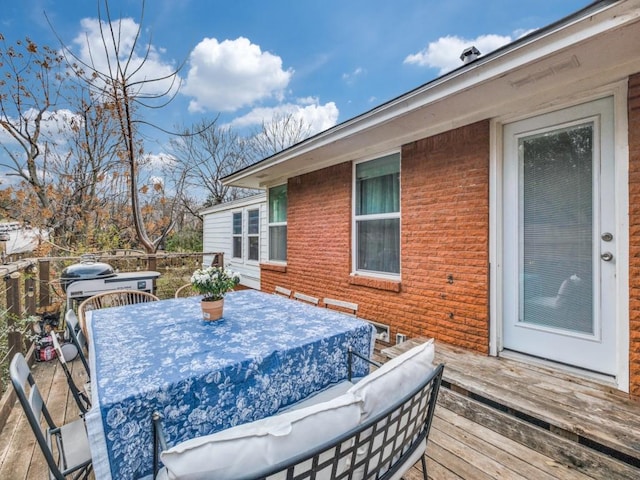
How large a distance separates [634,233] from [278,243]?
4.95 m

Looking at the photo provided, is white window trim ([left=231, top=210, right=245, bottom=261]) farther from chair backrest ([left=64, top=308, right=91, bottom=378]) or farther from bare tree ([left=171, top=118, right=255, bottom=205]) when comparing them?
bare tree ([left=171, top=118, right=255, bottom=205])

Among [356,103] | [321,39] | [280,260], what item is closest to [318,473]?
[280,260]

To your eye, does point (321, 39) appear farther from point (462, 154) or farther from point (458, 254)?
point (458, 254)

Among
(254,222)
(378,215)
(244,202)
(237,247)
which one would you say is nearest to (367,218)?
(378,215)

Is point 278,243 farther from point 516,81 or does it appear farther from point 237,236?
point 516,81

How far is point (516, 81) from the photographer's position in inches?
93.3

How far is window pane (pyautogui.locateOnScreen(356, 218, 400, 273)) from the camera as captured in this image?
153 inches

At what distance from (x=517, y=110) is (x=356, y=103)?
10718mm

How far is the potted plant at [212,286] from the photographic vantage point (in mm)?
2279

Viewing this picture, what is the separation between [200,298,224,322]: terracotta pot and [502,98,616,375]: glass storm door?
2539mm

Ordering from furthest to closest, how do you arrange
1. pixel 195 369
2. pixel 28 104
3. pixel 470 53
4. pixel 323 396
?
pixel 28 104, pixel 470 53, pixel 323 396, pixel 195 369

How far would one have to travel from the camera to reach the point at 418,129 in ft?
11.0

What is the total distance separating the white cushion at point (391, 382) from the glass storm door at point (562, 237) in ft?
6.05

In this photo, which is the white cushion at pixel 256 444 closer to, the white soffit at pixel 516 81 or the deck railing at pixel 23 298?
the white soffit at pixel 516 81
